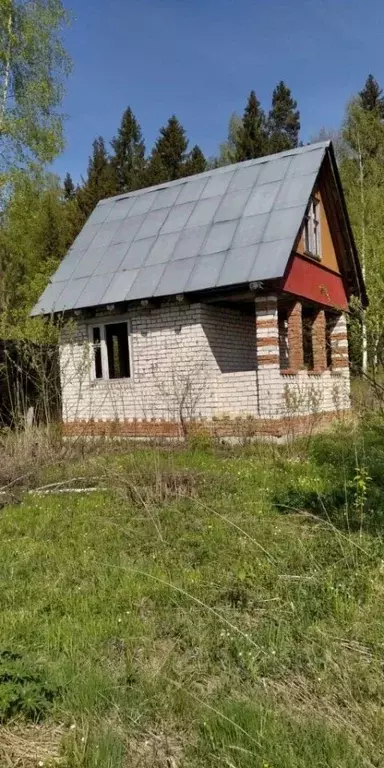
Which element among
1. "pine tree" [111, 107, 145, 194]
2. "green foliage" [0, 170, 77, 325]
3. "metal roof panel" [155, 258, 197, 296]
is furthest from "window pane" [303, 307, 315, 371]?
"pine tree" [111, 107, 145, 194]

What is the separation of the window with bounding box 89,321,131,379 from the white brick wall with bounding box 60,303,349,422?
0.27m

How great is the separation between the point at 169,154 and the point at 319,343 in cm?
2471

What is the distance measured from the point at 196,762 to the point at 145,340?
10381mm

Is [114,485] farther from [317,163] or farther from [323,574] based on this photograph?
[317,163]

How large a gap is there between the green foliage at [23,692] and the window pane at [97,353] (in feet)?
34.2

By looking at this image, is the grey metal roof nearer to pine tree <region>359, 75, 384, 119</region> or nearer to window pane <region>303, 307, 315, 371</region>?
window pane <region>303, 307, 315, 371</region>

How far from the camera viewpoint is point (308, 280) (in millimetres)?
12656

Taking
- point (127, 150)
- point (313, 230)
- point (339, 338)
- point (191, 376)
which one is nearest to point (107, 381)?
point (191, 376)

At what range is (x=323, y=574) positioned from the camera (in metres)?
3.76

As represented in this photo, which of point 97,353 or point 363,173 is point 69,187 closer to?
point 363,173

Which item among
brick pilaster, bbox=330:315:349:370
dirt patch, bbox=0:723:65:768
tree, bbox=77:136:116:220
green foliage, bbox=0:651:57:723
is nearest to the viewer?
dirt patch, bbox=0:723:65:768

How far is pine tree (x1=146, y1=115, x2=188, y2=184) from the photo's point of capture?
34.0m

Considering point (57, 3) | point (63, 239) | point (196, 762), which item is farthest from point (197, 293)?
point (63, 239)

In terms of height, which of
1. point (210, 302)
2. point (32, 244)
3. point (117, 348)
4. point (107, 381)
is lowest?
point (107, 381)
